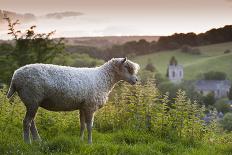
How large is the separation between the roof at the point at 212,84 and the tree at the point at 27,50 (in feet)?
509

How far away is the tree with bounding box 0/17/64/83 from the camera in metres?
29.9

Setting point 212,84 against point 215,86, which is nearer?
point 215,86

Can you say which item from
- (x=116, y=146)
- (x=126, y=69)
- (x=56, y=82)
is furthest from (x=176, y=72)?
(x=116, y=146)

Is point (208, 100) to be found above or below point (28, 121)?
below

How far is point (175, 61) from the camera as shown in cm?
19988

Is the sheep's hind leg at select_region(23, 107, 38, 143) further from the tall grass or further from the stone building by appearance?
the stone building

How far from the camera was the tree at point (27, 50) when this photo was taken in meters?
29.9

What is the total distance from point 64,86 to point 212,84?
182202mm

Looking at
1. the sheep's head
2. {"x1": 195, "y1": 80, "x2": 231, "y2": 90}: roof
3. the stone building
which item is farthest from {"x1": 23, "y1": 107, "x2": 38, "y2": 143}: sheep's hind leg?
the stone building

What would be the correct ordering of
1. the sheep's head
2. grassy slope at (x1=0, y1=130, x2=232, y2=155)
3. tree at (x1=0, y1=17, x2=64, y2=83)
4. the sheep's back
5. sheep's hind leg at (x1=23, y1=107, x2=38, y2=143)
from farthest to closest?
tree at (x1=0, y1=17, x2=64, y2=83)
the sheep's head
sheep's hind leg at (x1=23, y1=107, x2=38, y2=143)
the sheep's back
grassy slope at (x1=0, y1=130, x2=232, y2=155)

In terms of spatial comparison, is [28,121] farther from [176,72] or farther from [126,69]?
[176,72]

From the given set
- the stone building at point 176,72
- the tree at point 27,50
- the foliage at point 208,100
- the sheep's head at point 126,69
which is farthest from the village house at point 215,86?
the sheep's head at point 126,69

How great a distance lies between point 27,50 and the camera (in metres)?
30.9

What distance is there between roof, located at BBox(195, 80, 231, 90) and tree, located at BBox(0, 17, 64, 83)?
509 feet
